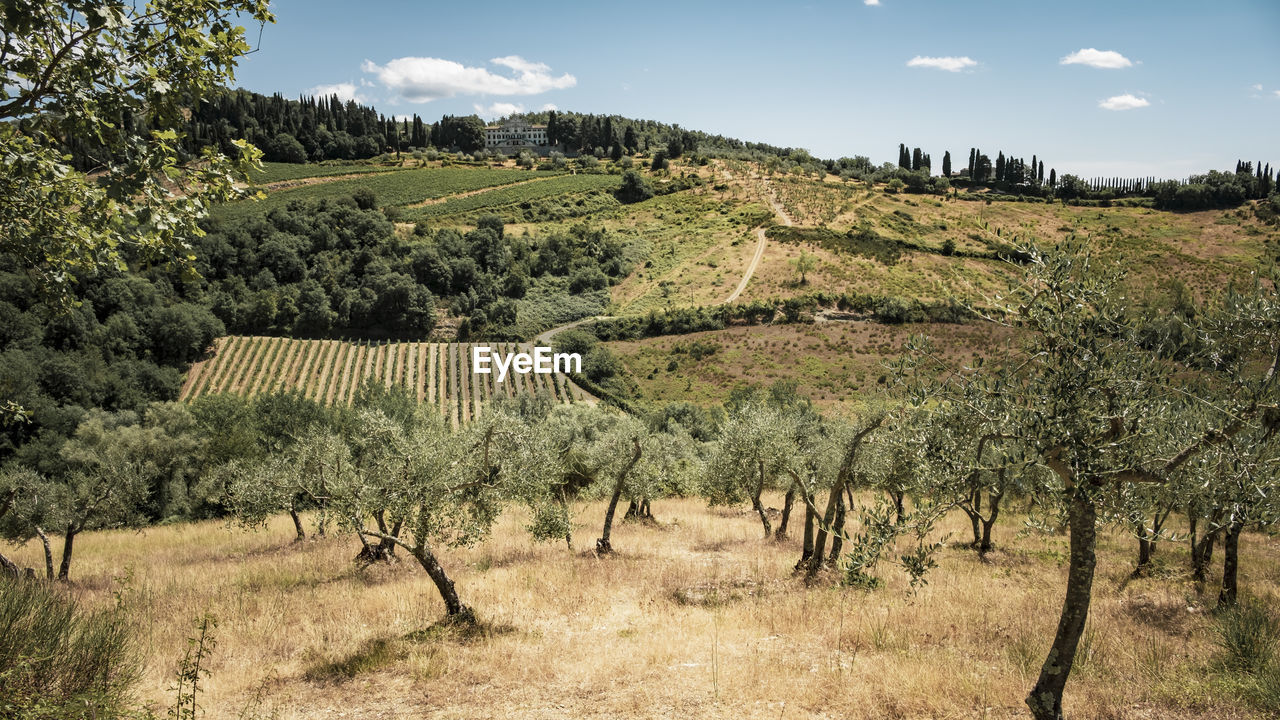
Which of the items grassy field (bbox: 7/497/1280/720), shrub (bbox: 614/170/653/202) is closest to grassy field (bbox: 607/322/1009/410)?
grassy field (bbox: 7/497/1280/720)

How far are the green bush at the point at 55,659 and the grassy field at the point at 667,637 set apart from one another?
0.86m

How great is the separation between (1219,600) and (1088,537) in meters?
12.5

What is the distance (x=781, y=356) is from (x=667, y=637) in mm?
65609

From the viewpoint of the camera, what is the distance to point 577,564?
20.9 meters

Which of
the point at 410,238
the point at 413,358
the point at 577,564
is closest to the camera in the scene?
the point at 577,564

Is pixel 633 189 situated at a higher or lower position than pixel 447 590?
higher

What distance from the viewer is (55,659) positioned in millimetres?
7164

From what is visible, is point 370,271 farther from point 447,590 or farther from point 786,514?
point 447,590

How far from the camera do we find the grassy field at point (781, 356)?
228 feet

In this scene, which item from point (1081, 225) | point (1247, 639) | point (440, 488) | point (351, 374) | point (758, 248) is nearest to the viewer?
point (1247, 639)

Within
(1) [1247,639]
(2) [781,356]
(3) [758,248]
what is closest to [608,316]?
(2) [781,356]

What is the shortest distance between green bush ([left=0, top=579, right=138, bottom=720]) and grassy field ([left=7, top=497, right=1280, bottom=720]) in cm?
A: 86

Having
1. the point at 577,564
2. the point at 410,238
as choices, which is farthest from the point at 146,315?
the point at 577,564

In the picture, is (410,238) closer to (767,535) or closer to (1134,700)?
(767,535)
